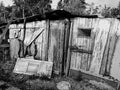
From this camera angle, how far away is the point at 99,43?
4340 mm

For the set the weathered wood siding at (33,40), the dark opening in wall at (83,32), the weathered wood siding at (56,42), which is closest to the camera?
the dark opening in wall at (83,32)

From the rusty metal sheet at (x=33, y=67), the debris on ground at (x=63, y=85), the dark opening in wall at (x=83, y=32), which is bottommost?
the debris on ground at (x=63, y=85)

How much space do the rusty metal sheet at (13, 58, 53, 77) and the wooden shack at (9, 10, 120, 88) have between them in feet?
1.35

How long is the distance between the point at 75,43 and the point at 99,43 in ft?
3.54

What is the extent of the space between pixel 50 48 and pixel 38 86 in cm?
200

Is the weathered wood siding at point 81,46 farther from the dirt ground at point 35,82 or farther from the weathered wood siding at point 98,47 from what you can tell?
the dirt ground at point 35,82

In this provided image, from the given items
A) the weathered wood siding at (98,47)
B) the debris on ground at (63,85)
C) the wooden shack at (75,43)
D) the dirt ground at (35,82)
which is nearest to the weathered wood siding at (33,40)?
the wooden shack at (75,43)

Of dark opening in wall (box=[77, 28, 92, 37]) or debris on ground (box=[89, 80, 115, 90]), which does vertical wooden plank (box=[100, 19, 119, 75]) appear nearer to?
debris on ground (box=[89, 80, 115, 90])

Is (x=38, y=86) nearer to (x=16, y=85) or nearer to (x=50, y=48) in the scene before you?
(x=16, y=85)

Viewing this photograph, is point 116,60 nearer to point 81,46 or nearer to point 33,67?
point 81,46

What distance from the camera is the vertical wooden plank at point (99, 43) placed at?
13.7 ft

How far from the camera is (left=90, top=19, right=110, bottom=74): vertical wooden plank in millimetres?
4171

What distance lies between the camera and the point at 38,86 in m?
4.29

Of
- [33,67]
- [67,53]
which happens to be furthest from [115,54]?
[33,67]
